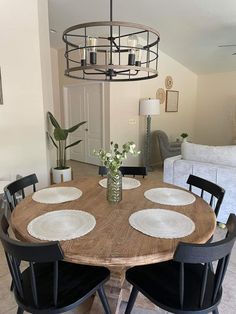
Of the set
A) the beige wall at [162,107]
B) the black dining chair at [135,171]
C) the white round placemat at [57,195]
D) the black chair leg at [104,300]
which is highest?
the beige wall at [162,107]

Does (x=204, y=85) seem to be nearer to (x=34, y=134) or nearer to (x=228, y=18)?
(x=228, y=18)

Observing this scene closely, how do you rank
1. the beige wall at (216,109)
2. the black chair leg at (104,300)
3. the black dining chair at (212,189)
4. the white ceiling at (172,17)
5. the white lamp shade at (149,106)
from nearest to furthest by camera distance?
the black chair leg at (104,300) < the black dining chair at (212,189) < the white ceiling at (172,17) < the white lamp shade at (149,106) < the beige wall at (216,109)

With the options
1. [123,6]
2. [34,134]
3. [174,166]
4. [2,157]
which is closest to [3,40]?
[34,134]

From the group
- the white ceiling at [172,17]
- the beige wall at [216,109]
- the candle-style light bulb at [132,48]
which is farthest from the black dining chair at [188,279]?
the beige wall at [216,109]

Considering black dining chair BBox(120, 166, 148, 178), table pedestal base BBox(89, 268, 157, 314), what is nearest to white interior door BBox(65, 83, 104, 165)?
black dining chair BBox(120, 166, 148, 178)

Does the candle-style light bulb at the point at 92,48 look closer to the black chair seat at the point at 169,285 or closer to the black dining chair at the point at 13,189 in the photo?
the black dining chair at the point at 13,189

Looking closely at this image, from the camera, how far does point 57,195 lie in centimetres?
193

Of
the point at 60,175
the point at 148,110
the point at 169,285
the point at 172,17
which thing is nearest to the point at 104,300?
the point at 169,285

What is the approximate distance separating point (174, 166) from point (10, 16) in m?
2.97

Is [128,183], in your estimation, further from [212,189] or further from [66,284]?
[66,284]

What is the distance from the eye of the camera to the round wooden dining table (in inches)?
46.6

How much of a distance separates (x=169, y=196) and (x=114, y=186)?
46 centimetres

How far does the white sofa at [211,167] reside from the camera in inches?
112

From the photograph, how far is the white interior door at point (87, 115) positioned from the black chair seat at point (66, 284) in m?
4.35
